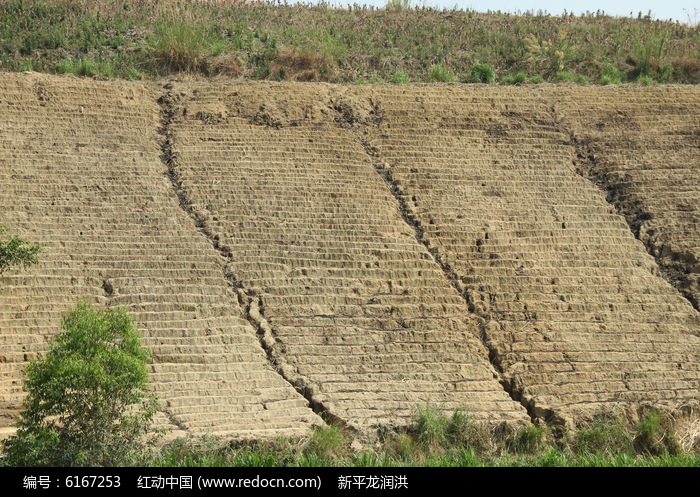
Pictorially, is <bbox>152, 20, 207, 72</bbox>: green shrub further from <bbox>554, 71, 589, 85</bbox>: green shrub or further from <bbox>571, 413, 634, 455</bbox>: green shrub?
<bbox>571, 413, 634, 455</bbox>: green shrub

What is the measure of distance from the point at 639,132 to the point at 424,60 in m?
4.33

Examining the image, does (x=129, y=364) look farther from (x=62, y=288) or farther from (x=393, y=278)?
(x=393, y=278)

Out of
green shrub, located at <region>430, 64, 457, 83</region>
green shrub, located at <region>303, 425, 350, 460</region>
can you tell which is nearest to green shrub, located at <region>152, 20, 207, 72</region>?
green shrub, located at <region>430, 64, 457, 83</region>

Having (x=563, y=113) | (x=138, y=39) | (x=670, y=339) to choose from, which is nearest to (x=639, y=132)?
(x=563, y=113)

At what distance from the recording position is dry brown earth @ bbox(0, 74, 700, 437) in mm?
11484

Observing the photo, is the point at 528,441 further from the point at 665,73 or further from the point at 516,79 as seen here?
the point at 665,73

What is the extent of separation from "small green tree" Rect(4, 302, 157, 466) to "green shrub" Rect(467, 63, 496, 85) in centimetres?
961

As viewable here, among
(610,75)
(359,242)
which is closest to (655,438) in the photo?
(359,242)

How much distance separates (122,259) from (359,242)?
2.82m

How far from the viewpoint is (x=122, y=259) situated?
1238cm

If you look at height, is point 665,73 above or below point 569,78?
above

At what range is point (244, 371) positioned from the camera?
11.2 m
